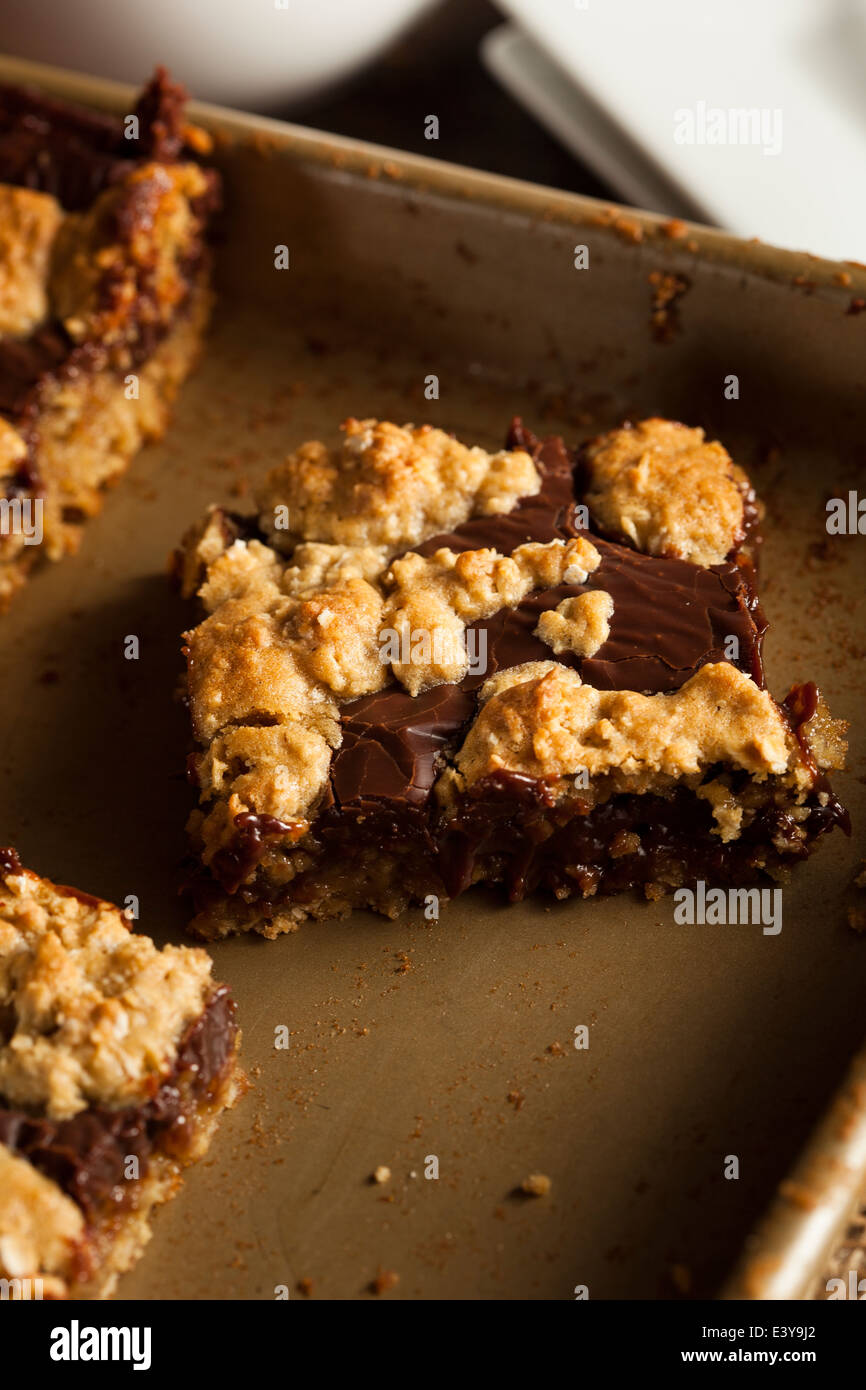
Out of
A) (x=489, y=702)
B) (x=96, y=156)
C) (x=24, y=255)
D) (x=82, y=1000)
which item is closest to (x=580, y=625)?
(x=489, y=702)

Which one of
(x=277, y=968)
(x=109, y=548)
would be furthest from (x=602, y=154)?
(x=277, y=968)

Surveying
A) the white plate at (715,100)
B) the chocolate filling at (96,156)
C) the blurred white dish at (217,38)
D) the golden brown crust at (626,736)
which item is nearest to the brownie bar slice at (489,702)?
the golden brown crust at (626,736)

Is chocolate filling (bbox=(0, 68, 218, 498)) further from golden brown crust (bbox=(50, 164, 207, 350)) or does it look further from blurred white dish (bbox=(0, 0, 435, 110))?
blurred white dish (bbox=(0, 0, 435, 110))

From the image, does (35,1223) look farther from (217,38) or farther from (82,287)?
(217,38)

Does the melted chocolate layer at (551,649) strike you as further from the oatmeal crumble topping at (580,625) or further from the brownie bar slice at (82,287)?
the brownie bar slice at (82,287)

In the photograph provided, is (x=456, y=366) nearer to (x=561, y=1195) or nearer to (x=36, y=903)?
(x=36, y=903)

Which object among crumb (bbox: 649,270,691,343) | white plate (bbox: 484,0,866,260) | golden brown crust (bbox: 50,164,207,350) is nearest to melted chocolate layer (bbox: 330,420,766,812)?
crumb (bbox: 649,270,691,343)
